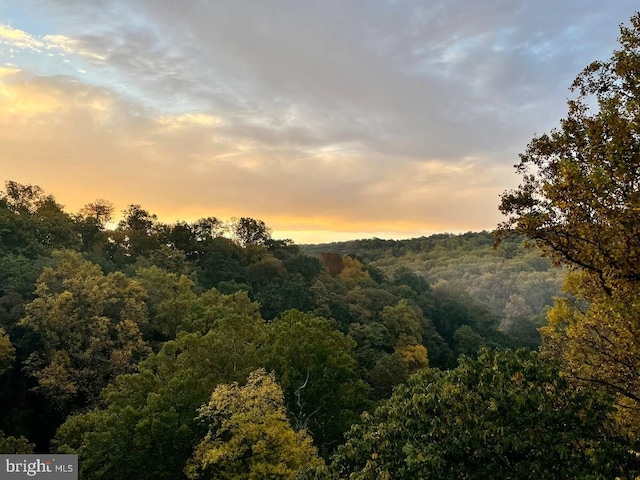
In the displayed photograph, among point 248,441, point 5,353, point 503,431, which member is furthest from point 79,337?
point 503,431

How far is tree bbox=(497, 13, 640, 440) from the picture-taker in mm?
7250

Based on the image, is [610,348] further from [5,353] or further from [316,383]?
[5,353]

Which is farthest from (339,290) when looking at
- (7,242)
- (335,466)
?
(335,466)

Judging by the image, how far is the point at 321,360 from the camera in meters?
21.0

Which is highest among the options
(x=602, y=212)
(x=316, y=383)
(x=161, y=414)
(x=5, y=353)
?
(x=602, y=212)

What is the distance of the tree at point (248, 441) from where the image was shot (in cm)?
1555

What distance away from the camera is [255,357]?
69.2ft

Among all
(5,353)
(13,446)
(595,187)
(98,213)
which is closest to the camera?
(595,187)

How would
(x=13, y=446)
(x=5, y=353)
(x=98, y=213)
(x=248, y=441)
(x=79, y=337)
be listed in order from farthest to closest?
(x=98, y=213)
(x=79, y=337)
(x=5, y=353)
(x=13, y=446)
(x=248, y=441)

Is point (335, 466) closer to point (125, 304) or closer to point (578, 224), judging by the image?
point (578, 224)

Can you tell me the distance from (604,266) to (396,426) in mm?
4522

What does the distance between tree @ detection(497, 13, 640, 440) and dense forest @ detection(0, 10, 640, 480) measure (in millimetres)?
33

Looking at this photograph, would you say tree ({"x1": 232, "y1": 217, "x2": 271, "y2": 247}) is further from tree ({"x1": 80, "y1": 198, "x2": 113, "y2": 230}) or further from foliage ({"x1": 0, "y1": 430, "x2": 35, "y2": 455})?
foliage ({"x1": 0, "y1": 430, "x2": 35, "y2": 455})

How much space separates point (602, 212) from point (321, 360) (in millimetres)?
15320
